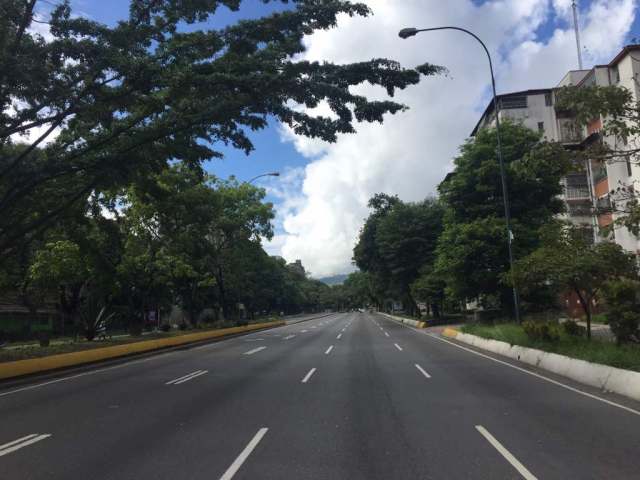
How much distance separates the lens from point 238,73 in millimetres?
13695

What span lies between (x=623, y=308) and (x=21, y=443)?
1256 cm

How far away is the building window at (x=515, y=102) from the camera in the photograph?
57103 mm

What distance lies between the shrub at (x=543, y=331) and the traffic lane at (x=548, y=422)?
9.36ft

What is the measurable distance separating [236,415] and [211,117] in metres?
8.46

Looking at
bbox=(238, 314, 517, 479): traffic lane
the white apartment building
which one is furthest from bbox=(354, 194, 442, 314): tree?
bbox=(238, 314, 517, 479): traffic lane

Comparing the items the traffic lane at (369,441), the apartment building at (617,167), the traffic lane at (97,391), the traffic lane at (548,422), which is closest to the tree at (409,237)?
the apartment building at (617,167)

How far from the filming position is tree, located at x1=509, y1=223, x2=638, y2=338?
13180 mm

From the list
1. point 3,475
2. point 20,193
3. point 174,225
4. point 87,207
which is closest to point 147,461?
point 3,475

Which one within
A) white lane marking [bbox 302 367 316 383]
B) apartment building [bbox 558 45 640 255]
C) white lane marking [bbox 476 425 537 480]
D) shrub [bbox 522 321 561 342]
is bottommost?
white lane marking [bbox 476 425 537 480]

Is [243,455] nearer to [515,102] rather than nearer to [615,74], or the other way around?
[615,74]

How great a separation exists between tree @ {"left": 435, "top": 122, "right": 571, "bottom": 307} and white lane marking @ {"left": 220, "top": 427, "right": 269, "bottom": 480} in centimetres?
2094

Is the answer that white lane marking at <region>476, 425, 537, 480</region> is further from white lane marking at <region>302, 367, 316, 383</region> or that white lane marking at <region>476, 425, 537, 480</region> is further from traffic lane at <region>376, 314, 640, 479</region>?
white lane marking at <region>302, 367, 316, 383</region>

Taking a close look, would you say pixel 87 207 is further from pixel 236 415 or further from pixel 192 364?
pixel 236 415

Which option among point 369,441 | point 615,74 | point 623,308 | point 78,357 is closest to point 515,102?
point 615,74
